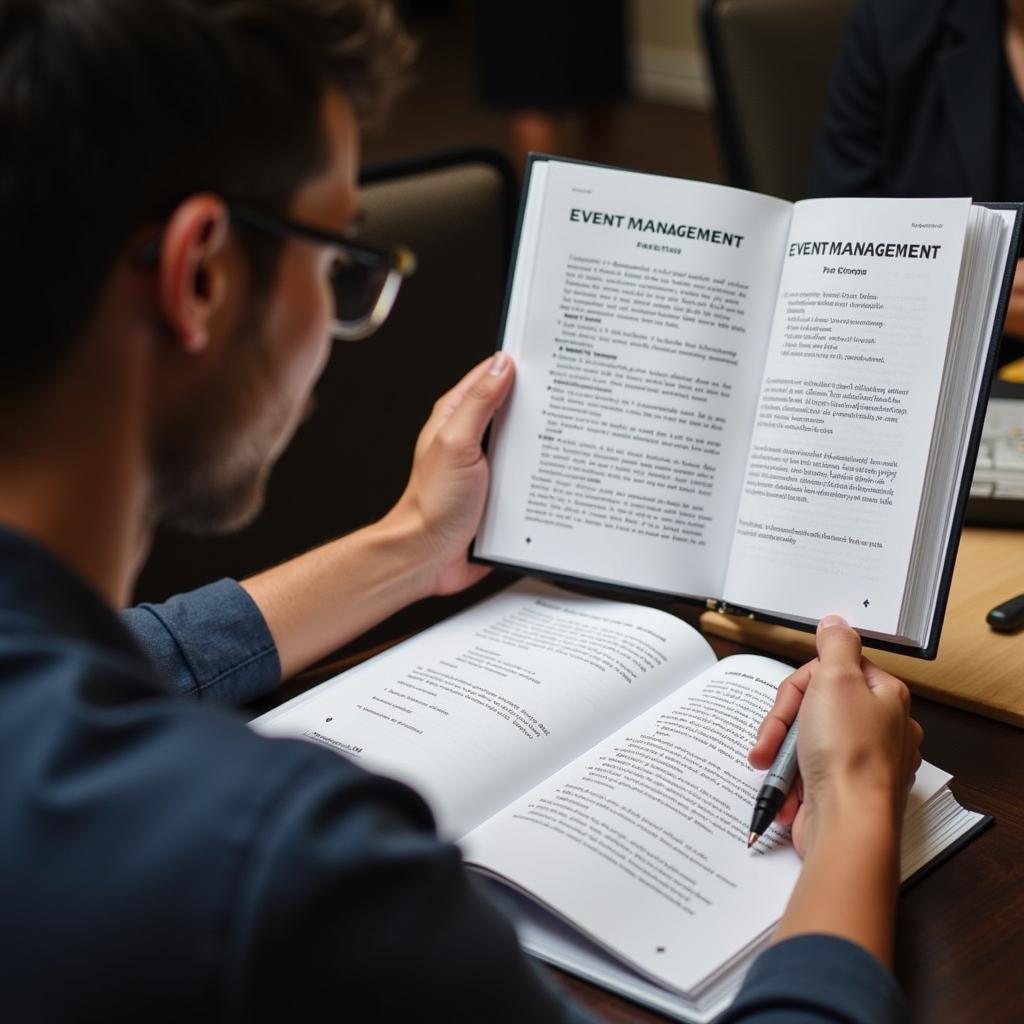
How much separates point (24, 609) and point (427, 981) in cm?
23

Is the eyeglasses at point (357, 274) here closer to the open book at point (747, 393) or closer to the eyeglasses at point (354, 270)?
the eyeglasses at point (354, 270)

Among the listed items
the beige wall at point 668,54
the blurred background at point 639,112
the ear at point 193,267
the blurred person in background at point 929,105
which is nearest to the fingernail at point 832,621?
the ear at point 193,267

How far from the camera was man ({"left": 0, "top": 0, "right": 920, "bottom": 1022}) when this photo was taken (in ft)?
1.70

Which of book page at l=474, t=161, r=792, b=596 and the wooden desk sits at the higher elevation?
book page at l=474, t=161, r=792, b=596

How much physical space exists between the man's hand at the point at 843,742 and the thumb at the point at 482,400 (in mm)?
362

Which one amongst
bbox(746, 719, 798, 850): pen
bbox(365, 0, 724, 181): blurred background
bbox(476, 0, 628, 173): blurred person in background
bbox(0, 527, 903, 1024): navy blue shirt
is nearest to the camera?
bbox(0, 527, 903, 1024): navy blue shirt

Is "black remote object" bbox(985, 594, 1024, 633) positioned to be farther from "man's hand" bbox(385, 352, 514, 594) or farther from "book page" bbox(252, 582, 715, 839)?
"man's hand" bbox(385, 352, 514, 594)

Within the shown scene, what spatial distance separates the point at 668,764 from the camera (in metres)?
0.92

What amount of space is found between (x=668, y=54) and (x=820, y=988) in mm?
5901

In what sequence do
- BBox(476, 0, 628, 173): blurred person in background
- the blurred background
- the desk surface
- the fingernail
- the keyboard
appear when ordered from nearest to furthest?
the desk surface
the fingernail
the keyboard
BBox(476, 0, 628, 173): blurred person in background
the blurred background

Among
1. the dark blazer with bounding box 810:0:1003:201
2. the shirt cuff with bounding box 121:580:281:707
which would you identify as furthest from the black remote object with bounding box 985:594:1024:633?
the dark blazer with bounding box 810:0:1003:201

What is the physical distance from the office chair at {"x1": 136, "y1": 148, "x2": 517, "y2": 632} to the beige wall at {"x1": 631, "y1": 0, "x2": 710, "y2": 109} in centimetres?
459

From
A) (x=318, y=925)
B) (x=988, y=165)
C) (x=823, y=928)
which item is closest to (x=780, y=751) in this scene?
(x=823, y=928)

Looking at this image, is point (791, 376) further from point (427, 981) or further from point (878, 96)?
point (878, 96)
